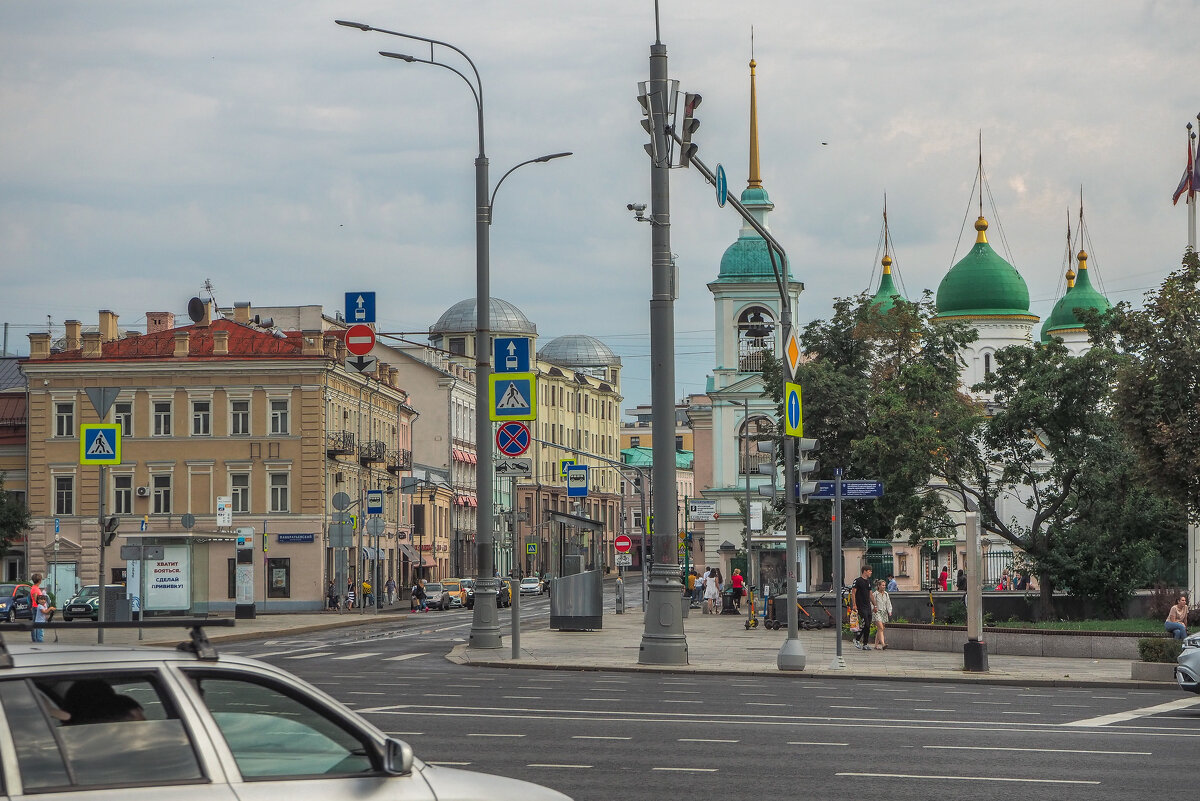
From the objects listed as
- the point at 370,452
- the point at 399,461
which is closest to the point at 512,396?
the point at 370,452

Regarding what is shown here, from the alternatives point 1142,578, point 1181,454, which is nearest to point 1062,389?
point 1142,578

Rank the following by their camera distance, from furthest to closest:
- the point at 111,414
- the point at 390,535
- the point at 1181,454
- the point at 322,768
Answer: the point at 390,535 < the point at 111,414 < the point at 1181,454 < the point at 322,768

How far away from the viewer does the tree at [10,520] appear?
67.5 m

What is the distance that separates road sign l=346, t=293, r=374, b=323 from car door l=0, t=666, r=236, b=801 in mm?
Answer: 31820

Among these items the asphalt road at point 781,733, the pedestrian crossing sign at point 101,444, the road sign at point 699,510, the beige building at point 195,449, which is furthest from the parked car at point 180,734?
the road sign at point 699,510

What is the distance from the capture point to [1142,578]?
136ft

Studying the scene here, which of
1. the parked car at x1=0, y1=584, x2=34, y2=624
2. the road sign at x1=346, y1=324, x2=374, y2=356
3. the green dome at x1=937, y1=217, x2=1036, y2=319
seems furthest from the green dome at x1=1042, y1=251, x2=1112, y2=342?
the road sign at x1=346, y1=324, x2=374, y2=356

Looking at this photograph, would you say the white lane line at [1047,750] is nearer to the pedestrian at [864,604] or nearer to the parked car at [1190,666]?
the parked car at [1190,666]

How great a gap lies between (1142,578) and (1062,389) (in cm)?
534

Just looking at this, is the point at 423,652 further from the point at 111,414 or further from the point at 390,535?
the point at 390,535

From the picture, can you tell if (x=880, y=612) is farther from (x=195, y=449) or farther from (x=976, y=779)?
(x=195, y=449)

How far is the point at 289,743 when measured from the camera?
6.24 metres

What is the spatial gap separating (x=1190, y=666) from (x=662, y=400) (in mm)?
9736

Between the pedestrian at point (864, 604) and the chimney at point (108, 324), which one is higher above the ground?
the chimney at point (108, 324)
